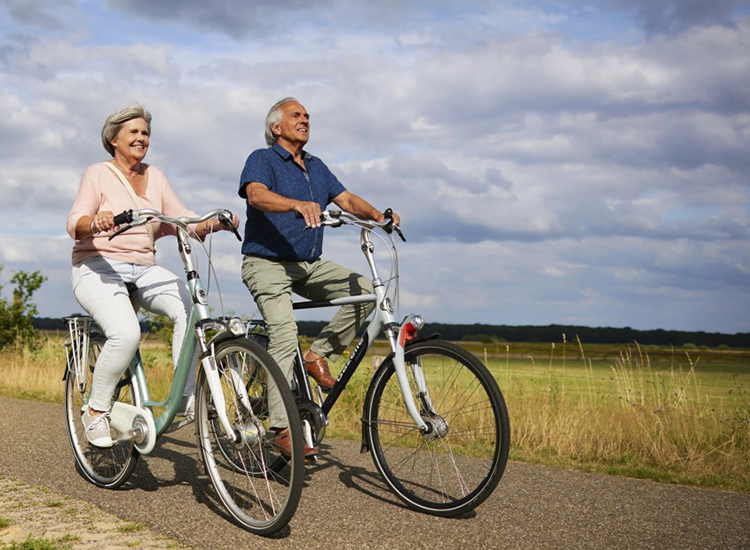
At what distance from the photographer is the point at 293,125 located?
212 inches

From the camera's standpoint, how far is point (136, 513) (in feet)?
14.7

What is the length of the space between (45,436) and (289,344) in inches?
140

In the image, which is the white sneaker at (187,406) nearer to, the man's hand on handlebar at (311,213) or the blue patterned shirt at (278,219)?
the blue patterned shirt at (278,219)

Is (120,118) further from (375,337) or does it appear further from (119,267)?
(375,337)

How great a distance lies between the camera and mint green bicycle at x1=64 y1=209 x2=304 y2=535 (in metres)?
4.03

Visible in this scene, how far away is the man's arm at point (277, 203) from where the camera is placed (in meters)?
4.28

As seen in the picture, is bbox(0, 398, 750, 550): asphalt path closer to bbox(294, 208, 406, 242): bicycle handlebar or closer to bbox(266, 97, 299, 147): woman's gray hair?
bbox(294, 208, 406, 242): bicycle handlebar

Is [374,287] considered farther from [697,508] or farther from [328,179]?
[697,508]

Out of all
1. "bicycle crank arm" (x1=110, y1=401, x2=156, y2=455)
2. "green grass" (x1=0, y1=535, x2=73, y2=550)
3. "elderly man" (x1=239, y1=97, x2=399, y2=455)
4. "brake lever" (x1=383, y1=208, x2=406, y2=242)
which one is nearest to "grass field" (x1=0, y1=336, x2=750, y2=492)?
"elderly man" (x1=239, y1=97, x2=399, y2=455)

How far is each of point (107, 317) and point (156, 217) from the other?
0.80 metres

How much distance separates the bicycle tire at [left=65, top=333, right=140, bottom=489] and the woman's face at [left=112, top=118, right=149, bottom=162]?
1252 mm

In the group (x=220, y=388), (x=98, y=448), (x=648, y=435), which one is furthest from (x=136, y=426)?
(x=648, y=435)

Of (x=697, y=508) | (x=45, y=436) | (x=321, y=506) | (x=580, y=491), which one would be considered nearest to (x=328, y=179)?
(x=321, y=506)

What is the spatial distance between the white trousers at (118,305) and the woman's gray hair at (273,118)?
1.22 m
